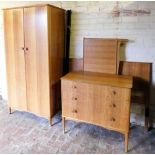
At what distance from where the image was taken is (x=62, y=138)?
260 cm

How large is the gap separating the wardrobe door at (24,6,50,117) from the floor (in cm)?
25

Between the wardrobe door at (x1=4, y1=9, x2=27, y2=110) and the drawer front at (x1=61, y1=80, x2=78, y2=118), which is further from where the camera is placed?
the wardrobe door at (x1=4, y1=9, x2=27, y2=110)

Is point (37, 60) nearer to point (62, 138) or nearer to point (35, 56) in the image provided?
point (35, 56)

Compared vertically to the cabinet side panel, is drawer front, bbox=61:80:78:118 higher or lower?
lower

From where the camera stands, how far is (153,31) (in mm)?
2627

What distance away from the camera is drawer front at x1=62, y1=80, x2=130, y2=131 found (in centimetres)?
230

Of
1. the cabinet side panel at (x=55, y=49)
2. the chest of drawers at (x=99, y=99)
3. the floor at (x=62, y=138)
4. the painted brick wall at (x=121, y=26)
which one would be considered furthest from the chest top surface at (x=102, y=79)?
the floor at (x=62, y=138)

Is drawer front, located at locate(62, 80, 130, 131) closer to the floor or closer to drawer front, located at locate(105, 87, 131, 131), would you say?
drawer front, located at locate(105, 87, 131, 131)

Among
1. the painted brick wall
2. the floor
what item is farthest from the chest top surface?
the floor

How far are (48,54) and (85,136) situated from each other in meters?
1.16

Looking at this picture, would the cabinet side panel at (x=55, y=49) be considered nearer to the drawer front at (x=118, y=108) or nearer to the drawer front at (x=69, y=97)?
the drawer front at (x=69, y=97)

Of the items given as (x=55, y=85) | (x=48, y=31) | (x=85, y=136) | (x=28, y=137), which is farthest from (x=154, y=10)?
(x=28, y=137)

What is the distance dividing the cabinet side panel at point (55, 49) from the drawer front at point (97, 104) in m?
0.32

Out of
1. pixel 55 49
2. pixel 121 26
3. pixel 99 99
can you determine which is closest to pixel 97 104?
pixel 99 99
